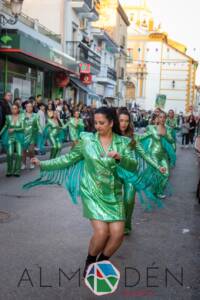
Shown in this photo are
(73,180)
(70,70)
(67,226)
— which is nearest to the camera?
(73,180)

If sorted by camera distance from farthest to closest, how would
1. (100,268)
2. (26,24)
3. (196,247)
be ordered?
(26,24) < (196,247) < (100,268)

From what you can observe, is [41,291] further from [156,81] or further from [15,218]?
[156,81]

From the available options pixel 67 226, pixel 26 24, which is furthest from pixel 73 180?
pixel 26 24

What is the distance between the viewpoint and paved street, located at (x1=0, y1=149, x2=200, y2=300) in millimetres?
4324

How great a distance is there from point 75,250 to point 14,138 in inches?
218

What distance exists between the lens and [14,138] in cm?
1052

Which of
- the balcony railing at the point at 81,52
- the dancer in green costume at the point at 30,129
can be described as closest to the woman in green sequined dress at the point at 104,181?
the dancer in green costume at the point at 30,129

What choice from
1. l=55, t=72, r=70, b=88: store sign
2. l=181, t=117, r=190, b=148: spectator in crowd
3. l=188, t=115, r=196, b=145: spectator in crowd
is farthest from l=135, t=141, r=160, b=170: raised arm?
l=55, t=72, r=70, b=88: store sign

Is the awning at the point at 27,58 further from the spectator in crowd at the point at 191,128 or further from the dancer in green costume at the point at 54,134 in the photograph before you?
the spectator in crowd at the point at 191,128

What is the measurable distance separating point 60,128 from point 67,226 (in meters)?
6.80

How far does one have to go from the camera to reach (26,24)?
21.1m

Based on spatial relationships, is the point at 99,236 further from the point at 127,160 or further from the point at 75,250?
the point at 75,250

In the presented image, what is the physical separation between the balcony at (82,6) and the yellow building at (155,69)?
1577 inches

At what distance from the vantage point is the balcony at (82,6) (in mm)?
29016
